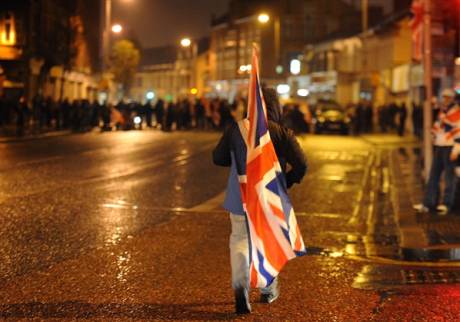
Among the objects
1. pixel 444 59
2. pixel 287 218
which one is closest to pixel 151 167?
pixel 287 218

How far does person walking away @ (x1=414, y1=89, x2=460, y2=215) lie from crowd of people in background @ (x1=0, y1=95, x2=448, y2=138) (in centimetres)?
2295

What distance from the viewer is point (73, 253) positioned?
8.77m

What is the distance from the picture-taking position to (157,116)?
44.7 meters

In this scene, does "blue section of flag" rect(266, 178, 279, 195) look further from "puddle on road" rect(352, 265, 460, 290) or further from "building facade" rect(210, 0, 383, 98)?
"building facade" rect(210, 0, 383, 98)

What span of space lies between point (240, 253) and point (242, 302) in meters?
0.38

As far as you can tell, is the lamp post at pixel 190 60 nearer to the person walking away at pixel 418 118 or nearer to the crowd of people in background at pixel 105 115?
the crowd of people in background at pixel 105 115

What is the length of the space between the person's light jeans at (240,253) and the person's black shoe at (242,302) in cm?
4

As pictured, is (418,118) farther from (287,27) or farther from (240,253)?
(287,27)

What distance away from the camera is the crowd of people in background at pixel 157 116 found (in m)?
37.6

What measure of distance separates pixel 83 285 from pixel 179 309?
1.20 m

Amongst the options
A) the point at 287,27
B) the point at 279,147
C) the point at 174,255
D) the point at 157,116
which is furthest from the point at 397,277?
the point at 287,27

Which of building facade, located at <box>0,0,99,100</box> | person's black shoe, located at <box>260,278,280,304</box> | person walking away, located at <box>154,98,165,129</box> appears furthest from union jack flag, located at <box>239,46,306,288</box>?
person walking away, located at <box>154,98,165,129</box>

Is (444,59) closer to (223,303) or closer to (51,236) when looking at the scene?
(51,236)

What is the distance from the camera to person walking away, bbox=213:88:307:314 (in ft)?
20.3
